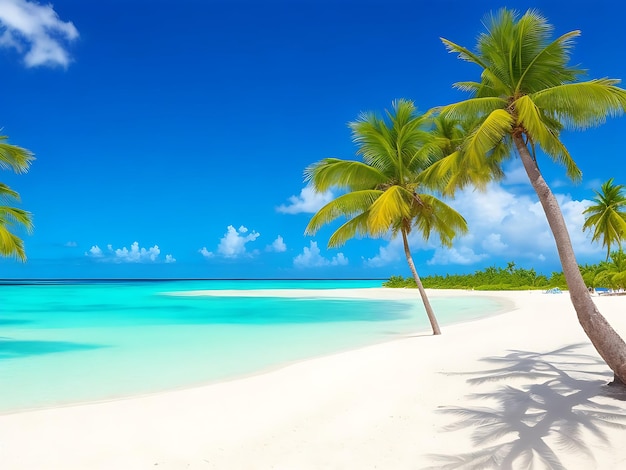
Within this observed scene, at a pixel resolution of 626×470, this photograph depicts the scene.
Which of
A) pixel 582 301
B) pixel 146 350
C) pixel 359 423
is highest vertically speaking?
pixel 582 301

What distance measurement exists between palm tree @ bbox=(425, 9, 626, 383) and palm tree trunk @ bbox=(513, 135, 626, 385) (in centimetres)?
1

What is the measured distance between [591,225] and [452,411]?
29.7 m

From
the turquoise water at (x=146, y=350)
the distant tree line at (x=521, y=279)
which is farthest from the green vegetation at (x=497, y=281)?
the turquoise water at (x=146, y=350)

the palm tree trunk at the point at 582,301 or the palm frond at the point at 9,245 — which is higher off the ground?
the palm frond at the point at 9,245

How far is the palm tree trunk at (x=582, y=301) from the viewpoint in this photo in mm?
5074

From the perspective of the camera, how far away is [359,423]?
4832 millimetres

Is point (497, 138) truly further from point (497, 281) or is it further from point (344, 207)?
point (497, 281)

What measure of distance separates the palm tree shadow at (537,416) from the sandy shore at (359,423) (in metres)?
0.01

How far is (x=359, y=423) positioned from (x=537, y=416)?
1.81 meters

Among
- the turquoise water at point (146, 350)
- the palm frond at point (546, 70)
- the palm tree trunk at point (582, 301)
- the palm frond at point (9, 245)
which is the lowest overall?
the turquoise water at point (146, 350)

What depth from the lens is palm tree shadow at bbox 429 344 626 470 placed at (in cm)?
382

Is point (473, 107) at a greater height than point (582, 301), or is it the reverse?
point (473, 107)

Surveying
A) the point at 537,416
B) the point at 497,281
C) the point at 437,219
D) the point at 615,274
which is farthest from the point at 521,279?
the point at 537,416

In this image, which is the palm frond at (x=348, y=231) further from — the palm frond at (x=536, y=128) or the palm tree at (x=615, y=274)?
the palm tree at (x=615, y=274)
